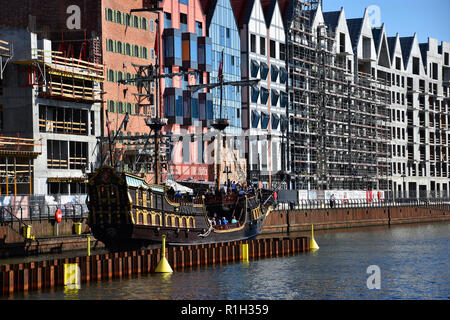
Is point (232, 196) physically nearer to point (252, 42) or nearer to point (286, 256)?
point (286, 256)

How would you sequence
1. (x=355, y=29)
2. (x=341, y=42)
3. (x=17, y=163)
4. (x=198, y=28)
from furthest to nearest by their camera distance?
(x=355, y=29) → (x=341, y=42) → (x=198, y=28) → (x=17, y=163)

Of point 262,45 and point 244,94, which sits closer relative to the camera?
point 244,94

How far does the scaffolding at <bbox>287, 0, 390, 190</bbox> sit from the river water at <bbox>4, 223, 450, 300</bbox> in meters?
59.4

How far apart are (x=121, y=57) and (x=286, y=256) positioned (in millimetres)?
37239

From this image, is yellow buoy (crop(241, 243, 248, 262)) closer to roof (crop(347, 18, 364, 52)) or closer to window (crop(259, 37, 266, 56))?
window (crop(259, 37, 266, 56))

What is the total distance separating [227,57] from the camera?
11400 centimetres

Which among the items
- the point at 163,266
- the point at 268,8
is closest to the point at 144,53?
the point at 268,8

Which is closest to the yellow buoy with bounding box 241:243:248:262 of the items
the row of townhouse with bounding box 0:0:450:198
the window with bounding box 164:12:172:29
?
the row of townhouse with bounding box 0:0:450:198

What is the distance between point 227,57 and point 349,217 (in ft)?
82.9

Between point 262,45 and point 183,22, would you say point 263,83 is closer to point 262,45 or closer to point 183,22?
point 262,45

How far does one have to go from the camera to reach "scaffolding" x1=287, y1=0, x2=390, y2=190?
5012 inches

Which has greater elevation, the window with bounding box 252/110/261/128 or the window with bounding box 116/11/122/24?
the window with bounding box 116/11/122/24

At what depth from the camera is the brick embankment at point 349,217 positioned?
91637 mm
